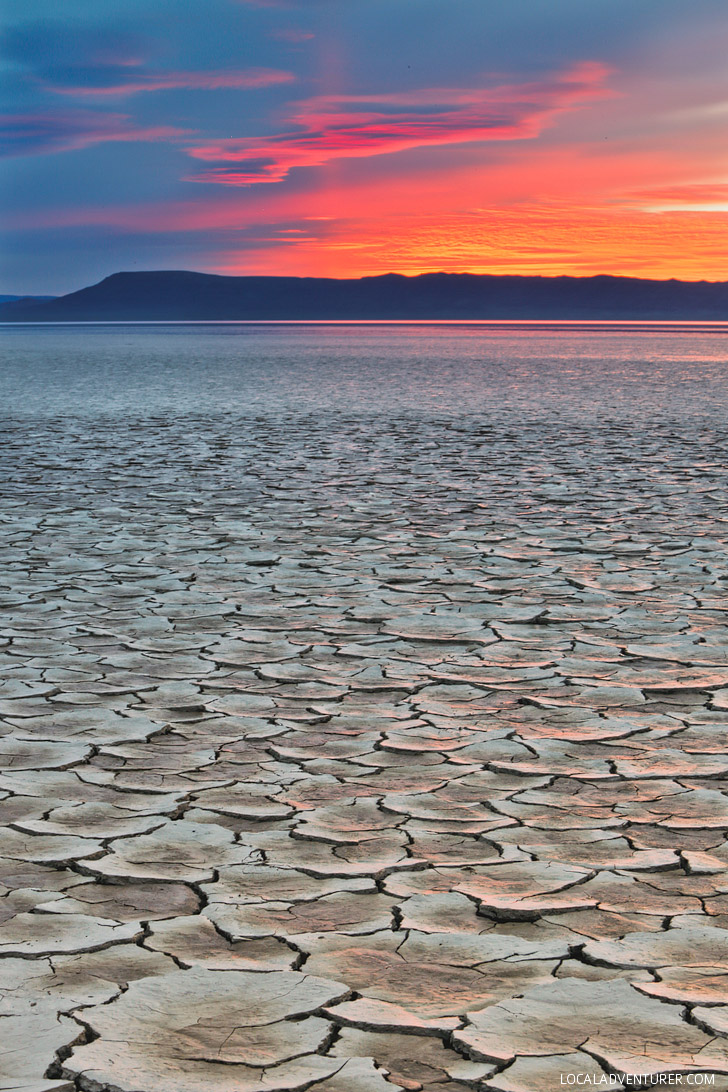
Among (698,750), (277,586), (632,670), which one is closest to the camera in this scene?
(698,750)

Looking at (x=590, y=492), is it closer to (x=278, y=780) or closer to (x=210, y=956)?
(x=278, y=780)

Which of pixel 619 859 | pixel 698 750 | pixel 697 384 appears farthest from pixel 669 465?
pixel 697 384

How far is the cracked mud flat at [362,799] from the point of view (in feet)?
6.13

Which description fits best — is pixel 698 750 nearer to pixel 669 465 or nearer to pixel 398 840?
pixel 398 840

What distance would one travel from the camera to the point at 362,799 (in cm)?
283

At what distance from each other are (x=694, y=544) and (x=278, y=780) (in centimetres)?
370

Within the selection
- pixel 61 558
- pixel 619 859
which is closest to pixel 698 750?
pixel 619 859

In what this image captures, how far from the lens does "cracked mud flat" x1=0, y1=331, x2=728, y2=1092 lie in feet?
6.13

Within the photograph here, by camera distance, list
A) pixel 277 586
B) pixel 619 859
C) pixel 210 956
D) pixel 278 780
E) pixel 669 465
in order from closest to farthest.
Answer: pixel 210 956 < pixel 619 859 < pixel 278 780 < pixel 277 586 < pixel 669 465

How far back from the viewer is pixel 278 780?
116 inches

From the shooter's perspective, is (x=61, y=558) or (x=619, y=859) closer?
(x=619, y=859)

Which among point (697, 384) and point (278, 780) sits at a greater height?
point (697, 384)

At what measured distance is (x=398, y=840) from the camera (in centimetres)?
260

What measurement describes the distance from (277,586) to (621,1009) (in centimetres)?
337
